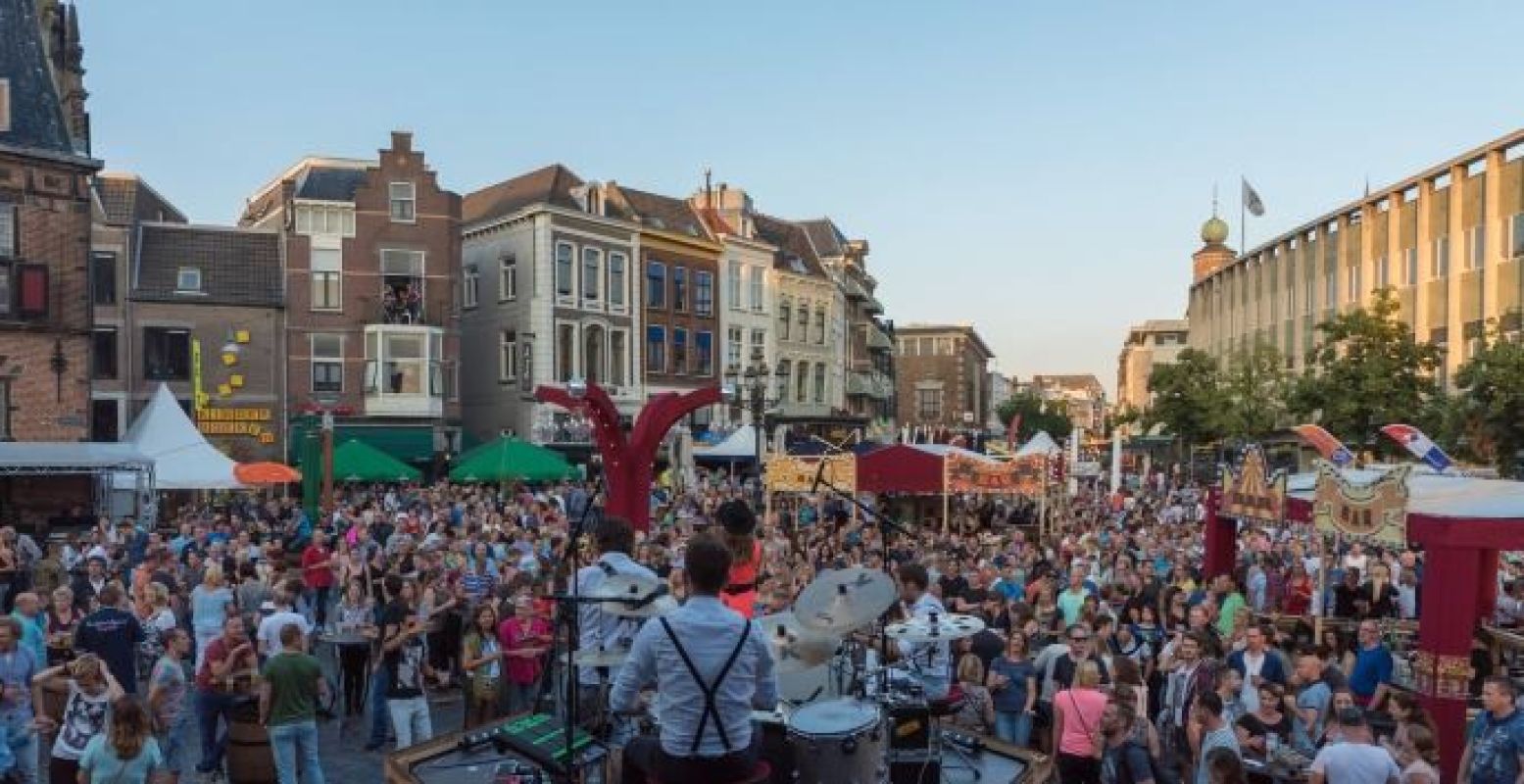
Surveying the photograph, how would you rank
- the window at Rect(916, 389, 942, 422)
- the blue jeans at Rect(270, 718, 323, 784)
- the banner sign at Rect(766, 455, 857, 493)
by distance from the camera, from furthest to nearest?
the window at Rect(916, 389, 942, 422) → the banner sign at Rect(766, 455, 857, 493) → the blue jeans at Rect(270, 718, 323, 784)

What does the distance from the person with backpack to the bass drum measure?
6.16 feet

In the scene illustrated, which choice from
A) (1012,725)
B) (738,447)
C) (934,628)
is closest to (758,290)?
(738,447)

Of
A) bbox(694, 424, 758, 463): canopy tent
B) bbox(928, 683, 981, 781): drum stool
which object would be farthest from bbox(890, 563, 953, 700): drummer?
bbox(694, 424, 758, 463): canopy tent

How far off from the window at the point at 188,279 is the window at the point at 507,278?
10436mm

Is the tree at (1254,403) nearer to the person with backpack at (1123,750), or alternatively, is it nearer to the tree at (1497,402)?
the tree at (1497,402)

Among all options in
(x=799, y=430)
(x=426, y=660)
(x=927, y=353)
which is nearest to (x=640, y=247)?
(x=799, y=430)

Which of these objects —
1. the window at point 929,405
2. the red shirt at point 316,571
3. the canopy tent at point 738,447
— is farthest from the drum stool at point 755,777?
the window at point 929,405

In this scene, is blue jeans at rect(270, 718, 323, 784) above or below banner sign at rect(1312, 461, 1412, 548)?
below

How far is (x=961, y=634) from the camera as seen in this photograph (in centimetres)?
854

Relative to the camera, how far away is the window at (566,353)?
42.3 metres

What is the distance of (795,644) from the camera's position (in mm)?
7137

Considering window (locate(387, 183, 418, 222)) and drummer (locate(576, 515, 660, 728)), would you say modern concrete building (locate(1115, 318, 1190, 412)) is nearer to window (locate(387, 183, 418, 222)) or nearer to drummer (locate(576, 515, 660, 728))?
window (locate(387, 183, 418, 222))

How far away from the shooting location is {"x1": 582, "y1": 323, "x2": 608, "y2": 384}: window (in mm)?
43344

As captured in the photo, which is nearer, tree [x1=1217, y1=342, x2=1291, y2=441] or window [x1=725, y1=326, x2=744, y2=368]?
tree [x1=1217, y1=342, x2=1291, y2=441]
